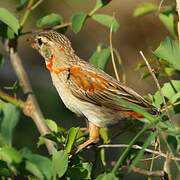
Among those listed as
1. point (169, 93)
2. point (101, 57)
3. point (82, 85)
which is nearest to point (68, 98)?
point (82, 85)

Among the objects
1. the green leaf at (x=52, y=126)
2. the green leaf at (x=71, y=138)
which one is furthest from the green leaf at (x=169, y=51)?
the green leaf at (x=52, y=126)

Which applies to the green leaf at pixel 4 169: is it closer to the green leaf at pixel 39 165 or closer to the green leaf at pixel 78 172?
the green leaf at pixel 39 165

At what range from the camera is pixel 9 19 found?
158 inches

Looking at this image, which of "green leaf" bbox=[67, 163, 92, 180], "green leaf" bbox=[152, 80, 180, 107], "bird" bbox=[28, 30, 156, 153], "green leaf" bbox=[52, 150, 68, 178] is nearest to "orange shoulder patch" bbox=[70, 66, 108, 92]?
"bird" bbox=[28, 30, 156, 153]

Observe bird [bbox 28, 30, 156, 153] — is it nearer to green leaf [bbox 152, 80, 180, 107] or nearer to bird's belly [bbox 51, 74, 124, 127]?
bird's belly [bbox 51, 74, 124, 127]

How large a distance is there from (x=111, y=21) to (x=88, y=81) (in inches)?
20.9

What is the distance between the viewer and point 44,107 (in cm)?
935

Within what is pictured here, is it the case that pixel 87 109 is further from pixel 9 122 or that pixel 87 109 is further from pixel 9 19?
pixel 9 122

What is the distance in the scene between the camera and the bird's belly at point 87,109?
460 cm

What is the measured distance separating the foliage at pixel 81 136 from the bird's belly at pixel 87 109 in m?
0.27

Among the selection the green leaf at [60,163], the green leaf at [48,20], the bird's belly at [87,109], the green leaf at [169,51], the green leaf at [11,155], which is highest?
the green leaf at [48,20]

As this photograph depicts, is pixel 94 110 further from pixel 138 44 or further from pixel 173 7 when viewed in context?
pixel 138 44

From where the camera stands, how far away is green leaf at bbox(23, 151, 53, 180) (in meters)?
2.67

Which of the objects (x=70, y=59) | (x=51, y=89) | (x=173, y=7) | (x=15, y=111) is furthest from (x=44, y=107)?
(x=15, y=111)
